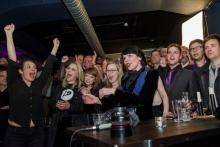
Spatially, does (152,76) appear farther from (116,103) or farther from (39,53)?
(39,53)

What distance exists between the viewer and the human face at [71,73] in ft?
9.98

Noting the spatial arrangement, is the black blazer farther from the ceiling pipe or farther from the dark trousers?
the ceiling pipe

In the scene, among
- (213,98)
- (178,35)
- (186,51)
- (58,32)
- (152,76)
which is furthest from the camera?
(58,32)

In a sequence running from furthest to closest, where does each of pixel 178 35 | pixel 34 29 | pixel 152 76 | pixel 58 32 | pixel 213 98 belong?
pixel 58 32 → pixel 34 29 → pixel 178 35 → pixel 213 98 → pixel 152 76

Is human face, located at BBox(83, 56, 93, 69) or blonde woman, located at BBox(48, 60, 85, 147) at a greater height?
human face, located at BBox(83, 56, 93, 69)

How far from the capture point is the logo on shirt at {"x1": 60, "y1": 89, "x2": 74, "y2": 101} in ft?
9.37

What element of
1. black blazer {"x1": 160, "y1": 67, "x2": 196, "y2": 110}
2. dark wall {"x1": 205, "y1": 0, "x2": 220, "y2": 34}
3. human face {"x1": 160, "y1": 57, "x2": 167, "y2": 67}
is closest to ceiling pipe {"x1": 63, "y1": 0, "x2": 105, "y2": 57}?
human face {"x1": 160, "y1": 57, "x2": 167, "y2": 67}

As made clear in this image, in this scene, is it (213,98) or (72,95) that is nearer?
(213,98)

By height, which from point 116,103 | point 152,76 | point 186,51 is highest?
point 186,51

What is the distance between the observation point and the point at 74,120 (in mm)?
2816

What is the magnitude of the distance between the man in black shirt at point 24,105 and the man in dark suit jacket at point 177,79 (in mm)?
1352

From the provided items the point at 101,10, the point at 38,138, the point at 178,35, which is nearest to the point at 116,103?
the point at 38,138

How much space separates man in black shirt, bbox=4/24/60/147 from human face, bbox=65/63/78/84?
240 mm

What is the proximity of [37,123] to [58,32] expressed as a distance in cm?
574
